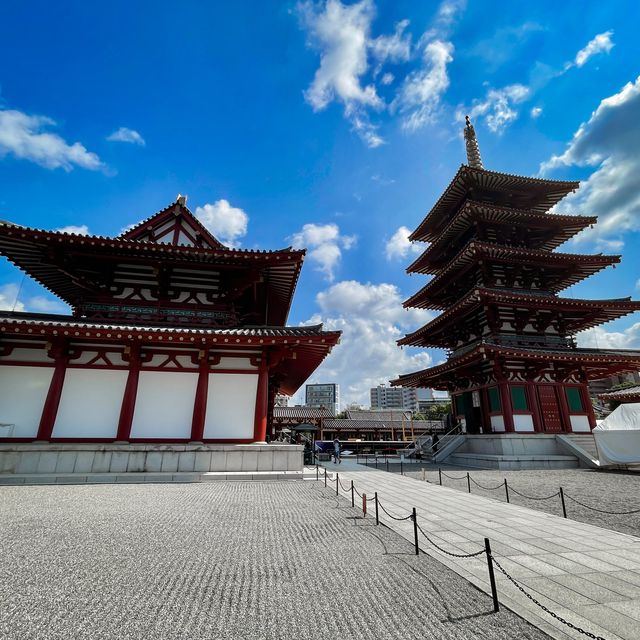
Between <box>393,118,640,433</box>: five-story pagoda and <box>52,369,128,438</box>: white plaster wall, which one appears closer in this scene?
<box>52,369,128,438</box>: white plaster wall

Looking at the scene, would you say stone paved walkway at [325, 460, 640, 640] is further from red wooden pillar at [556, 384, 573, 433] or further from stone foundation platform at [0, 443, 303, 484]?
red wooden pillar at [556, 384, 573, 433]

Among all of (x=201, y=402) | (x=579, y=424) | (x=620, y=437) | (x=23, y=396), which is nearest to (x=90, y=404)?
(x=23, y=396)

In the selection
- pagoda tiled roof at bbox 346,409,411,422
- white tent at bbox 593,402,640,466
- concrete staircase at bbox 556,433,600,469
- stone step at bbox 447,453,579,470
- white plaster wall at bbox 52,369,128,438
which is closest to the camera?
white plaster wall at bbox 52,369,128,438

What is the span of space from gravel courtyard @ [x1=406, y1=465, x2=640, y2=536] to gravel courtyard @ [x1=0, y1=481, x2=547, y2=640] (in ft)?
17.7

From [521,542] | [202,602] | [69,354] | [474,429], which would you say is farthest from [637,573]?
[474,429]

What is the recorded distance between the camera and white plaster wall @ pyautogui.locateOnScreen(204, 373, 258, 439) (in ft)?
41.7

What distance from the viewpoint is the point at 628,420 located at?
50.8 ft

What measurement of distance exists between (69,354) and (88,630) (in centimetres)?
1163

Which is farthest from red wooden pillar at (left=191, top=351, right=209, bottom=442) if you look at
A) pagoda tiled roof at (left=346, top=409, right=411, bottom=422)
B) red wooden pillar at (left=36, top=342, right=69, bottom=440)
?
pagoda tiled roof at (left=346, top=409, right=411, bottom=422)

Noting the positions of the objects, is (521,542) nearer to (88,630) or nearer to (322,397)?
(88,630)

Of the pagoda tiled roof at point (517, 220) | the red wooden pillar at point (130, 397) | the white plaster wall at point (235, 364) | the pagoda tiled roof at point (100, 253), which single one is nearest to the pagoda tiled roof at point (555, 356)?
the pagoda tiled roof at point (517, 220)

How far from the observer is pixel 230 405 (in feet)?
42.4

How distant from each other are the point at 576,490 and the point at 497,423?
7.95 metres

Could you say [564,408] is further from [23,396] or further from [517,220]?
[23,396]
